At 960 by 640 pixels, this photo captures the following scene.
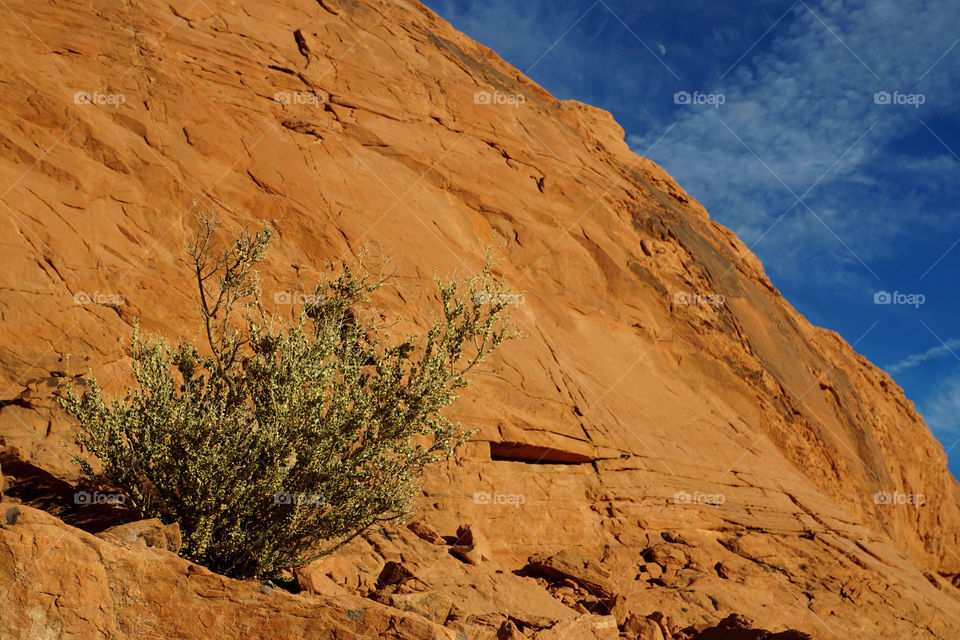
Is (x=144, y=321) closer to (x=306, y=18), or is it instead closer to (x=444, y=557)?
(x=444, y=557)

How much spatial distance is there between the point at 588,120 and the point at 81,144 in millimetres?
17622

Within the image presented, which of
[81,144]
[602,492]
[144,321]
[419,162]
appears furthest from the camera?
[419,162]

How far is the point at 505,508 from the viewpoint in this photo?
12039mm

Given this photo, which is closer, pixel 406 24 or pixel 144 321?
pixel 144 321

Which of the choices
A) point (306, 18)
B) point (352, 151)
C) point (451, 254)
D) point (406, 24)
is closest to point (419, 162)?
point (352, 151)
